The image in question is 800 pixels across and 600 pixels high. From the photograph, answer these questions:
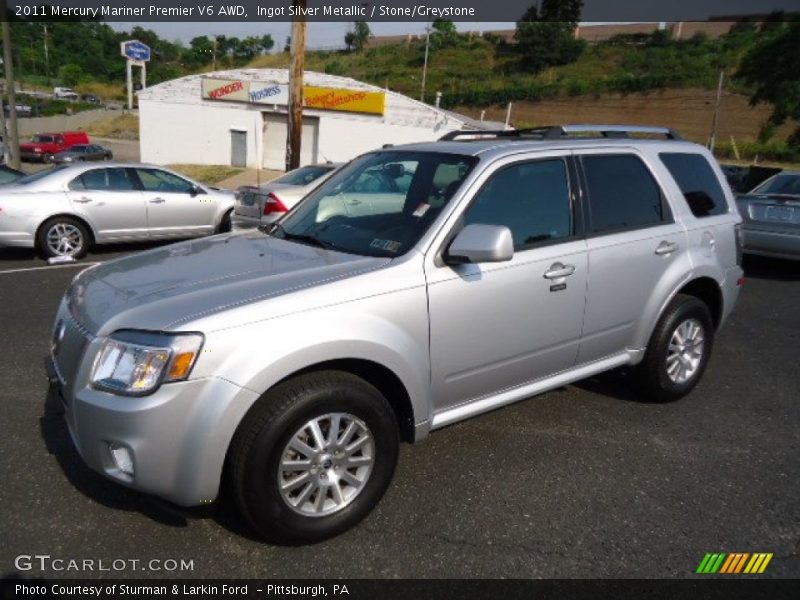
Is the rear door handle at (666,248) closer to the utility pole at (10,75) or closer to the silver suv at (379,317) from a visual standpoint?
the silver suv at (379,317)

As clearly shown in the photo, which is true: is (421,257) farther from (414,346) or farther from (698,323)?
(698,323)

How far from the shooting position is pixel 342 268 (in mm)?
2959

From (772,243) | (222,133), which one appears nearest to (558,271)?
(772,243)

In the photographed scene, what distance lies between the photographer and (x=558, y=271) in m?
3.49

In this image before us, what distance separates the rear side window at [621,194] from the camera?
3830 millimetres

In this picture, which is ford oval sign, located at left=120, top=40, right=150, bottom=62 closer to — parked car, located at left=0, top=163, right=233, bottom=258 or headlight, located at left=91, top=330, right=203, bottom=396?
parked car, located at left=0, top=163, right=233, bottom=258

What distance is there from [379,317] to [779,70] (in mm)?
31358

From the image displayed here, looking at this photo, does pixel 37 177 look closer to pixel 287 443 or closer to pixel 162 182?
pixel 162 182

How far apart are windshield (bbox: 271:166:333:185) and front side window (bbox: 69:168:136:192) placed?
2.25m

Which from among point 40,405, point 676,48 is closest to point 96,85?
point 676,48

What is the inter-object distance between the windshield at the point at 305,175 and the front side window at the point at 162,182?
163 cm

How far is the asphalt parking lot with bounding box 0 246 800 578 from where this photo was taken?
108 inches

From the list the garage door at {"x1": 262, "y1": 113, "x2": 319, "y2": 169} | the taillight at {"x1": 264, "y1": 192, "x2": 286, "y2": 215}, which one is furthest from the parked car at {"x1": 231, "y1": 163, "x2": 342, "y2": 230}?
the garage door at {"x1": 262, "y1": 113, "x2": 319, "y2": 169}

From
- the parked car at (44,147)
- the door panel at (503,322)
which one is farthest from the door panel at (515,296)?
the parked car at (44,147)
